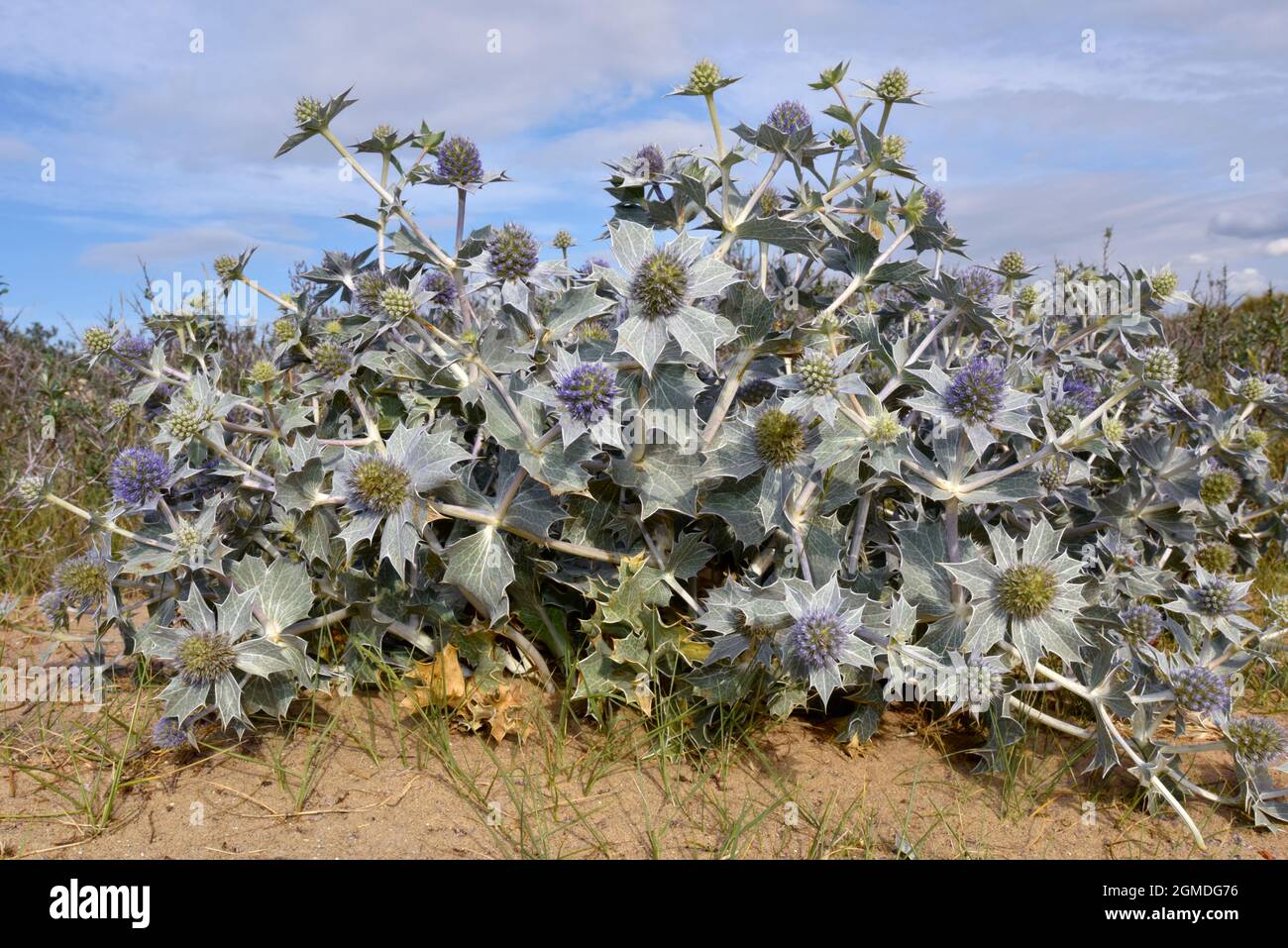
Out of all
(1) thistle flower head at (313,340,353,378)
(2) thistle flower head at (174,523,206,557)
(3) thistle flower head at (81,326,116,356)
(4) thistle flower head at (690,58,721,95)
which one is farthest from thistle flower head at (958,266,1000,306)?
(3) thistle flower head at (81,326,116,356)

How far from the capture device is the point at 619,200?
3244mm

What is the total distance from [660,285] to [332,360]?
151 centimetres

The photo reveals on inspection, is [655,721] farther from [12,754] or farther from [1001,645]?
[12,754]

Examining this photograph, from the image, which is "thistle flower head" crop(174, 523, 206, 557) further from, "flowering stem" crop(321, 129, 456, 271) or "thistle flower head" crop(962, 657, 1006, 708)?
"thistle flower head" crop(962, 657, 1006, 708)

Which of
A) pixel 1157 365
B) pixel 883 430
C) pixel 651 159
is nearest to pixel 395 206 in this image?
pixel 651 159

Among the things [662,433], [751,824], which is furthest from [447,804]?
[662,433]

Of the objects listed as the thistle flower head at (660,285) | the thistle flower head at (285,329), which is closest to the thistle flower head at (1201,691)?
the thistle flower head at (660,285)

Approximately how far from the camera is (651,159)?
3236 millimetres

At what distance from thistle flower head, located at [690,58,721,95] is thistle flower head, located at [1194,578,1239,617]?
2.57 meters

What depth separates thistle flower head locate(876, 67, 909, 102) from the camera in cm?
312

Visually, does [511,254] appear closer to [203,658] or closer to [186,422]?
[186,422]

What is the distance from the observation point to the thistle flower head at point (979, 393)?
2.55m

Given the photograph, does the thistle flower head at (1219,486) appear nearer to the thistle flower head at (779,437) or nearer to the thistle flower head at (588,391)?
the thistle flower head at (779,437)

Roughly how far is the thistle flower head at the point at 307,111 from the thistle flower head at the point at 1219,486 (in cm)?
388
